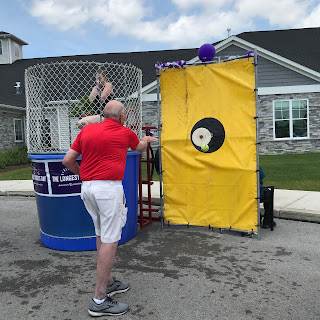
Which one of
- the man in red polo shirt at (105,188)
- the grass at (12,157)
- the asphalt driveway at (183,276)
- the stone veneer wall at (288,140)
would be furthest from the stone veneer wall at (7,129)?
the man in red polo shirt at (105,188)

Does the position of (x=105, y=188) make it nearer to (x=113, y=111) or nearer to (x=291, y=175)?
(x=113, y=111)

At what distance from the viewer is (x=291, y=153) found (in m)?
17.2

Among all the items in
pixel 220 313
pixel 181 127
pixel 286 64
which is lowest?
pixel 220 313

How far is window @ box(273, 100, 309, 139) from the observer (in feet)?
55.7

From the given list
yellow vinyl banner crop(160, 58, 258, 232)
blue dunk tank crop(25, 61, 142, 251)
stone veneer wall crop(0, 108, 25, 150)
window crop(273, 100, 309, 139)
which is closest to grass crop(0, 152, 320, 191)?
window crop(273, 100, 309, 139)

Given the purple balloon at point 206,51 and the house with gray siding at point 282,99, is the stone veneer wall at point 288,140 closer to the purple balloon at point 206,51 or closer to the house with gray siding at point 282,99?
the house with gray siding at point 282,99

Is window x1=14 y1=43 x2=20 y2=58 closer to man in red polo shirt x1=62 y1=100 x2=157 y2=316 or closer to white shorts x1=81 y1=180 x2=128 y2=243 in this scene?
man in red polo shirt x1=62 y1=100 x2=157 y2=316

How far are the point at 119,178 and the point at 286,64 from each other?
616 inches

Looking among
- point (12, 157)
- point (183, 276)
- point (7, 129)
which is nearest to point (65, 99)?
point (183, 276)

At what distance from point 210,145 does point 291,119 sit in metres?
12.9

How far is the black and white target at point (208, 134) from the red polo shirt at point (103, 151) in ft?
8.11

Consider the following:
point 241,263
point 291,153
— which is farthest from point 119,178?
point 291,153

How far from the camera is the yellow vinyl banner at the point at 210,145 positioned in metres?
5.32

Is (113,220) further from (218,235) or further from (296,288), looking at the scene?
(218,235)
